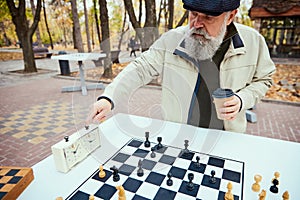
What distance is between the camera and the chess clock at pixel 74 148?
3.54 ft

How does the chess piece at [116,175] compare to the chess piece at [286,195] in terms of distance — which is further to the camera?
the chess piece at [116,175]

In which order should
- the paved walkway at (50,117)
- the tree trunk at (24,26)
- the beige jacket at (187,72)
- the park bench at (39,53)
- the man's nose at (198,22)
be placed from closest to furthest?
the man's nose at (198,22), the beige jacket at (187,72), the paved walkway at (50,117), the tree trunk at (24,26), the park bench at (39,53)

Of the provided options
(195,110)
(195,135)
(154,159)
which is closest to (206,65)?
(195,110)

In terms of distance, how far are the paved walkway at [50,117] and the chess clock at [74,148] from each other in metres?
0.59

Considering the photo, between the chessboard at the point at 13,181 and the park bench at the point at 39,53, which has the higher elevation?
the park bench at the point at 39,53

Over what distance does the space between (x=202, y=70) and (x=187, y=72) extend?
10cm

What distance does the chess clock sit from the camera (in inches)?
42.5

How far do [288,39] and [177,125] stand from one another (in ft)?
42.3

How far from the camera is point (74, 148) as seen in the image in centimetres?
114

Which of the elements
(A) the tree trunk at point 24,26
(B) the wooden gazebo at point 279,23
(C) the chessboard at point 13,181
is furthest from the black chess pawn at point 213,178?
(B) the wooden gazebo at point 279,23

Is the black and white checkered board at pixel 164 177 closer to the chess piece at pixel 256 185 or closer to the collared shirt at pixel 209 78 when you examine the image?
the chess piece at pixel 256 185

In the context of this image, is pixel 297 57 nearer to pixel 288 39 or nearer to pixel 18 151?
pixel 288 39

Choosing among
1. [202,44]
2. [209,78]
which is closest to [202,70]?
[209,78]

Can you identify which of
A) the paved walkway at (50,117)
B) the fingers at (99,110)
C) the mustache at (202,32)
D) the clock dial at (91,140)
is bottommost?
the paved walkway at (50,117)
